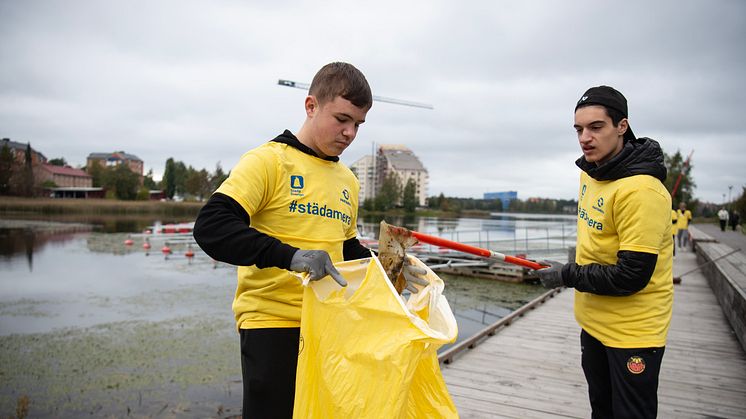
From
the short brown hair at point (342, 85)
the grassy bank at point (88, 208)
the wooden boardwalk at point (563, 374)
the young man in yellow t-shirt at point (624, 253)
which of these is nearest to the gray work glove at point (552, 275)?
the young man in yellow t-shirt at point (624, 253)

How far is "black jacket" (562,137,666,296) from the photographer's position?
1856 mm

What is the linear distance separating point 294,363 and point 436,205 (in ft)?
327

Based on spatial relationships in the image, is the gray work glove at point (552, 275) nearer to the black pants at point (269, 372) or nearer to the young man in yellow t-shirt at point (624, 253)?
the young man in yellow t-shirt at point (624, 253)

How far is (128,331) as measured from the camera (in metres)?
8.62

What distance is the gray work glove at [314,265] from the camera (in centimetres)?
136

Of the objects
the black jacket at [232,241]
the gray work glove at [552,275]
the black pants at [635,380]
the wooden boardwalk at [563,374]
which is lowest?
the wooden boardwalk at [563,374]

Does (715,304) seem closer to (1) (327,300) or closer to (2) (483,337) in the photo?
(2) (483,337)

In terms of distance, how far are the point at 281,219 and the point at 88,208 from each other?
56351mm

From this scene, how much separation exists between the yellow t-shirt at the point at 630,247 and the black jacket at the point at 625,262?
4 cm

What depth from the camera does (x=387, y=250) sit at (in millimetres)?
1677

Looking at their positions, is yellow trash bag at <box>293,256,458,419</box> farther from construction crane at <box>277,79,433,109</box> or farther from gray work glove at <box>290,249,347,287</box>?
construction crane at <box>277,79,433,109</box>

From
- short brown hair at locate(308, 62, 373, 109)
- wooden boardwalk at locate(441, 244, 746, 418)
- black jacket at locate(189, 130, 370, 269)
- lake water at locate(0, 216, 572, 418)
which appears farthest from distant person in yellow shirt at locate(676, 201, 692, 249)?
black jacket at locate(189, 130, 370, 269)

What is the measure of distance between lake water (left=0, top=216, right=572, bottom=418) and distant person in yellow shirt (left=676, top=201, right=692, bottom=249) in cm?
663

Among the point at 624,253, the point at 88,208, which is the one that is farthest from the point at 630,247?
the point at 88,208
